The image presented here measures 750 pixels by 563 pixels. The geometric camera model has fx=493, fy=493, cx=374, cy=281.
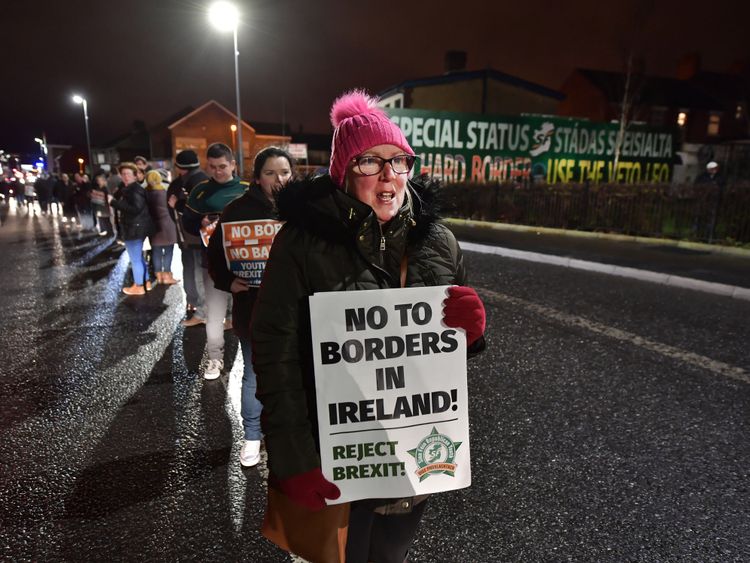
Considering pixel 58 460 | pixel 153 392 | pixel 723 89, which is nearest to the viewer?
pixel 58 460

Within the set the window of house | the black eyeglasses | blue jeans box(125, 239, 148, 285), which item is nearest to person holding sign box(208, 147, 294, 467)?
the black eyeglasses

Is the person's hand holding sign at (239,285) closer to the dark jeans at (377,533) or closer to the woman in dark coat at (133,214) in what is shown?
Result: the dark jeans at (377,533)

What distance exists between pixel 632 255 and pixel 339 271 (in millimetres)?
10988

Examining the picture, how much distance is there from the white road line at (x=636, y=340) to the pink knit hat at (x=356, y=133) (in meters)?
4.49

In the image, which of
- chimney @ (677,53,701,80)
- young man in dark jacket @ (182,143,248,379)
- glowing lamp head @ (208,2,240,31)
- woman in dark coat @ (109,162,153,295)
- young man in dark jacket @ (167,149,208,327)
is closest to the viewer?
young man in dark jacket @ (182,143,248,379)

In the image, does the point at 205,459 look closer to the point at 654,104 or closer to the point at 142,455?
the point at 142,455

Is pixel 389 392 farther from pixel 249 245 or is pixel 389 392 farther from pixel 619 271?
pixel 619 271

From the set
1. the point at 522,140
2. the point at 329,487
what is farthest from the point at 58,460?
the point at 522,140

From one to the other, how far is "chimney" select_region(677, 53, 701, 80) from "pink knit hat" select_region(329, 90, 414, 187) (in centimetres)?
5901

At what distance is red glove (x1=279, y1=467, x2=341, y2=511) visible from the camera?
1.58m

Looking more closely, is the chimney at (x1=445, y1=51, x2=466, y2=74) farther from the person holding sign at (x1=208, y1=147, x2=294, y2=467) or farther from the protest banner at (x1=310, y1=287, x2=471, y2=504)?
the protest banner at (x1=310, y1=287, x2=471, y2=504)

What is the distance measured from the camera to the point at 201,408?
4004 mm

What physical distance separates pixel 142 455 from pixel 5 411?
5.03 ft

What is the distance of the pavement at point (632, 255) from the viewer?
8.56m
